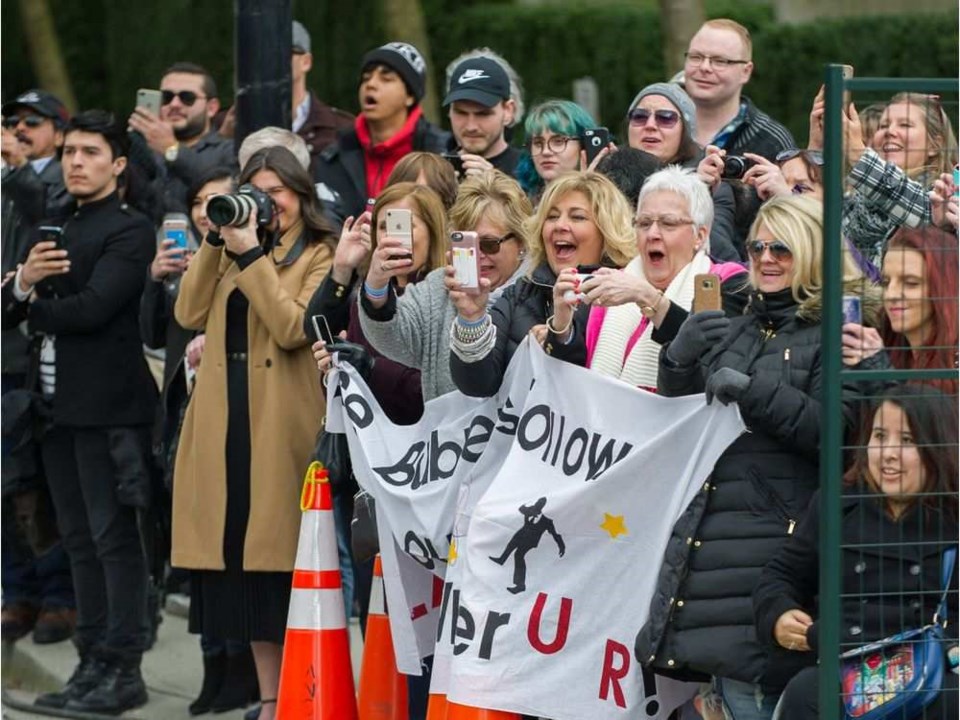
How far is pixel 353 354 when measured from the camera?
693cm

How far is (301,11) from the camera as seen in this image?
82.5 feet

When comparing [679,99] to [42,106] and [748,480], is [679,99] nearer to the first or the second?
[748,480]

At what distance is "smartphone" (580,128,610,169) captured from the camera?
25.4 feet

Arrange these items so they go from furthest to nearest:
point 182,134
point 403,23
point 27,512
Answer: point 403,23, point 182,134, point 27,512

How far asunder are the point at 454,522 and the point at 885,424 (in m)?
1.75

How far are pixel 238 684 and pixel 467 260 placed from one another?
2943 mm

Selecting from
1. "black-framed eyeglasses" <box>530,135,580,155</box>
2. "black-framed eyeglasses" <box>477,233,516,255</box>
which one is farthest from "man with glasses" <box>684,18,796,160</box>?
"black-framed eyeglasses" <box>477,233,516,255</box>

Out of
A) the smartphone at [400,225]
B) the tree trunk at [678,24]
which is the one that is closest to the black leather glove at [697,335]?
the smartphone at [400,225]

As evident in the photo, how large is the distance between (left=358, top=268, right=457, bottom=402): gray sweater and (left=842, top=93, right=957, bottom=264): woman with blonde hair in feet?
5.61

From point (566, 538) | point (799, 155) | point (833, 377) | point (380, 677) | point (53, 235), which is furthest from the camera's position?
point (53, 235)

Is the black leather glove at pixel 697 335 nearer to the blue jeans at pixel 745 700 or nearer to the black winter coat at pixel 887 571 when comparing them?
the black winter coat at pixel 887 571

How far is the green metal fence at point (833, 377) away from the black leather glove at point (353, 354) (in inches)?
87.6

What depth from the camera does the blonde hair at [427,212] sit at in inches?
279

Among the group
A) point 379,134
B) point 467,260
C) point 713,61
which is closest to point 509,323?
point 467,260
